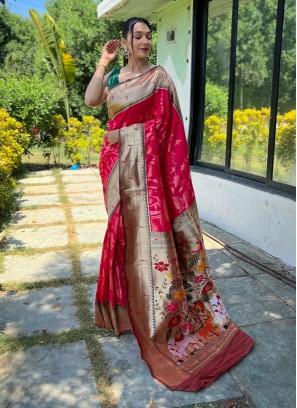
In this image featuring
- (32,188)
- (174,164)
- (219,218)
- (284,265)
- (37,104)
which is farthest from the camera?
(37,104)

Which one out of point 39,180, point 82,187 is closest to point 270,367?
point 82,187

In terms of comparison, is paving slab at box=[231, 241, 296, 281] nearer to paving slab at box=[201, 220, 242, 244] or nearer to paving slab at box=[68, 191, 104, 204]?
paving slab at box=[201, 220, 242, 244]

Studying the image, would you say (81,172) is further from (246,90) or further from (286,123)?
(286,123)

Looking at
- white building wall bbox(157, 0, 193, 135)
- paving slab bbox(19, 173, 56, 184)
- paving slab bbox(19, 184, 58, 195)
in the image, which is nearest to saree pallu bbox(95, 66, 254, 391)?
white building wall bbox(157, 0, 193, 135)

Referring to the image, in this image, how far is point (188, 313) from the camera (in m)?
2.69

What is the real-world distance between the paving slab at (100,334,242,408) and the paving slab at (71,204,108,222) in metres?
3.34

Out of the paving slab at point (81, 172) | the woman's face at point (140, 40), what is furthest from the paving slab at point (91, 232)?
the paving slab at point (81, 172)

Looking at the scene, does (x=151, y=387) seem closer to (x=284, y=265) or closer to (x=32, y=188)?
(x=284, y=265)

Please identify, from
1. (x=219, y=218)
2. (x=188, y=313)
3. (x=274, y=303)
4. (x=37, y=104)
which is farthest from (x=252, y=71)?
(x=37, y=104)

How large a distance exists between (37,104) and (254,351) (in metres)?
8.10

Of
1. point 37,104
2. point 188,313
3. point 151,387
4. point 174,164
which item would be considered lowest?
point 151,387

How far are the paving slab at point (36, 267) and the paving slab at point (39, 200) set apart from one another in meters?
2.27

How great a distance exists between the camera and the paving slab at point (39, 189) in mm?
7352

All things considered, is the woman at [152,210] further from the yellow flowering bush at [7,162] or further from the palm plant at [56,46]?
the palm plant at [56,46]
